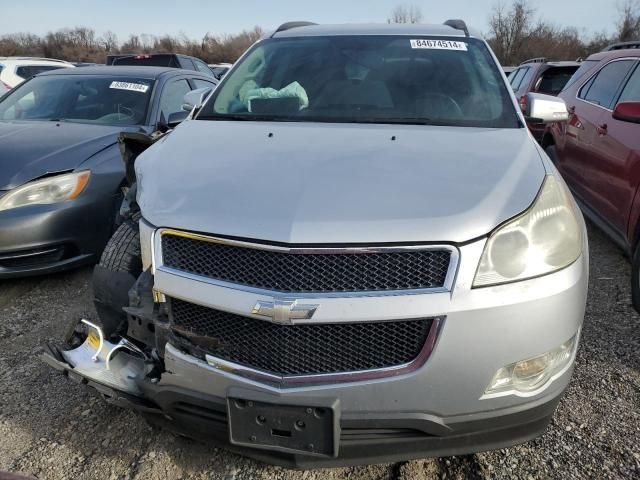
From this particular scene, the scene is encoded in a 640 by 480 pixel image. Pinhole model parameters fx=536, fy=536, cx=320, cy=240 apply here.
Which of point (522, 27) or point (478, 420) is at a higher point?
point (478, 420)

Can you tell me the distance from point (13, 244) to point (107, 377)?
5.95 feet

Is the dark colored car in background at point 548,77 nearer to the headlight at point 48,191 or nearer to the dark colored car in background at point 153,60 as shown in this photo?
the dark colored car in background at point 153,60

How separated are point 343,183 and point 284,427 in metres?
0.84

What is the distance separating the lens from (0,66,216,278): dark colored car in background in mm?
3373

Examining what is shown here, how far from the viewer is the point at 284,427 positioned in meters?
1.66

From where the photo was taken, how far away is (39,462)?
7.04ft

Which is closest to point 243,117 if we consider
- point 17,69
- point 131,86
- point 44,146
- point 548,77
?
point 44,146

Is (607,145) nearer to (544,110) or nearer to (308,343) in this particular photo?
(544,110)

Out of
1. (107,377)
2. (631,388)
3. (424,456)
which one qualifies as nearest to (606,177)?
(631,388)

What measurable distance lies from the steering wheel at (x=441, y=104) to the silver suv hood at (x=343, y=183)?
0.68 ft

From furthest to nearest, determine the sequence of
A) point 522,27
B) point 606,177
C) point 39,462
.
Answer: point 522,27 → point 606,177 → point 39,462

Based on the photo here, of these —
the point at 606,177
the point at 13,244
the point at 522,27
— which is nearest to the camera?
the point at 13,244

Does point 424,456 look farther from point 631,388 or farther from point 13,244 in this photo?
point 13,244

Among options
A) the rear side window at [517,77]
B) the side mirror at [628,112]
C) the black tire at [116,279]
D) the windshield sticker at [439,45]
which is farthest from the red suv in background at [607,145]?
the rear side window at [517,77]
